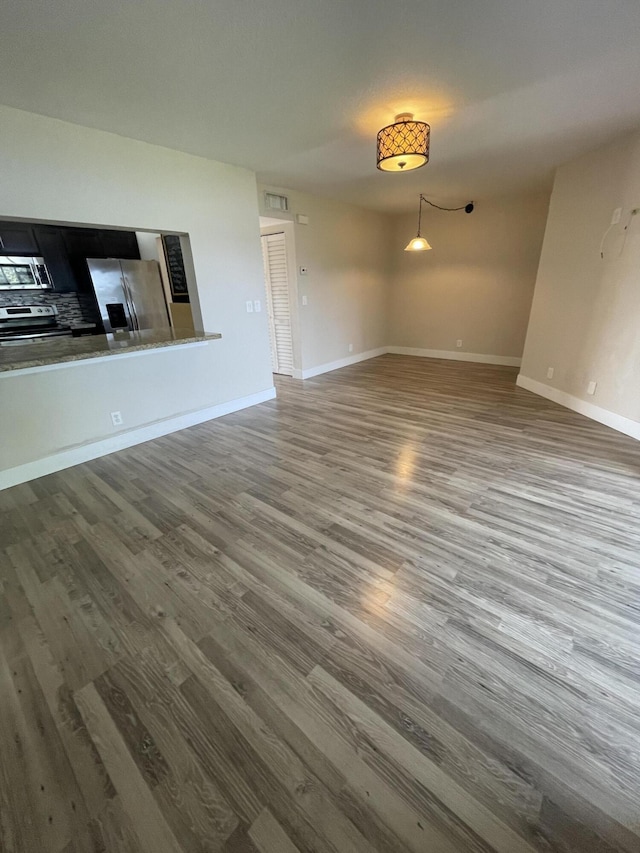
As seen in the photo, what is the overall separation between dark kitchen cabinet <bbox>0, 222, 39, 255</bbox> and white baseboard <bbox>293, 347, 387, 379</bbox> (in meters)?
3.79

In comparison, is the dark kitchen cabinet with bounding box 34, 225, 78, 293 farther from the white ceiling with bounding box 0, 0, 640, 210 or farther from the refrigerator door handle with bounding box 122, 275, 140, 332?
the white ceiling with bounding box 0, 0, 640, 210

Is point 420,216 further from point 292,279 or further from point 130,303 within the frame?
point 130,303

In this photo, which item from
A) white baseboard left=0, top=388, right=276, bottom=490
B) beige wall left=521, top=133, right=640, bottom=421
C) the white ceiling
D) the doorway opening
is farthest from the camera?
the doorway opening

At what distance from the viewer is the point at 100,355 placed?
9.34 ft

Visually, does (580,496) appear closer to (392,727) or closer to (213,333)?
(392,727)

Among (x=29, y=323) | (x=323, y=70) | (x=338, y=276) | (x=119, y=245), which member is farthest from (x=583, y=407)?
(x=29, y=323)

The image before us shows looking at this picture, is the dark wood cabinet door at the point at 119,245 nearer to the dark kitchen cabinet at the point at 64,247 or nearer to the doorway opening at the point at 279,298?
the dark kitchen cabinet at the point at 64,247

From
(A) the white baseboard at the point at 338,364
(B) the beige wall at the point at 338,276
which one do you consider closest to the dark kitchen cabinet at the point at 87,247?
(B) the beige wall at the point at 338,276

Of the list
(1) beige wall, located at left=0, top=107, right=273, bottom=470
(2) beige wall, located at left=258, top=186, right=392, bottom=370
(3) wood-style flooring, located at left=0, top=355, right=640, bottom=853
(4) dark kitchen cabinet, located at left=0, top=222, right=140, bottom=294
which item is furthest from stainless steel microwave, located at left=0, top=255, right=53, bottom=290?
(3) wood-style flooring, located at left=0, top=355, right=640, bottom=853

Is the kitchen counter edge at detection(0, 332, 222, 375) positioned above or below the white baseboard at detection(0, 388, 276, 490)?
above

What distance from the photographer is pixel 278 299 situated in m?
5.36

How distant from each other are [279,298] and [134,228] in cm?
251

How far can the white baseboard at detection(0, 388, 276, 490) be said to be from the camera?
9.11 ft

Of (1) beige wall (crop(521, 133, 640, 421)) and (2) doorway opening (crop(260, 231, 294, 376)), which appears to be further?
(2) doorway opening (crop(260, 231, 294, 376))
